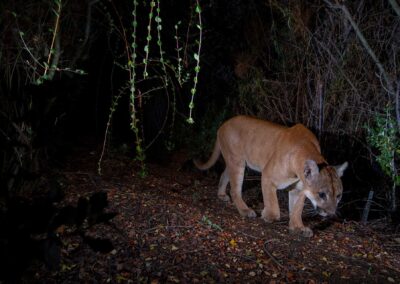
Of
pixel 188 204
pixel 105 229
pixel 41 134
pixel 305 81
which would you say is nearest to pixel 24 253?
pixel 41 134

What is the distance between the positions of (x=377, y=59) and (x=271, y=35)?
6.09 ft

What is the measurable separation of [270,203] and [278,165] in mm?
538

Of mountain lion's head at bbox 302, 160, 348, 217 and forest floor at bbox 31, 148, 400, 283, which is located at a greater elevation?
mountain lion's head at bbox 302, 160, 348, 217

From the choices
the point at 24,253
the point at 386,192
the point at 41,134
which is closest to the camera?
the point at 24,253

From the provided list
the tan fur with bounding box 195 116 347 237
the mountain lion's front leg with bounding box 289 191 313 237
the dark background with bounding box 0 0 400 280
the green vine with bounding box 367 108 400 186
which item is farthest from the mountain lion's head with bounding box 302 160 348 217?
the dark background with bounding box 0 0 400 280

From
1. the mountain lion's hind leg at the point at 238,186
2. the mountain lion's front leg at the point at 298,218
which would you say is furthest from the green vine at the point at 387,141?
the mountain lion's hind leg at the point at 238,186

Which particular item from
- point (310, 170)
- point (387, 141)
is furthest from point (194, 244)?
point (387, 141)

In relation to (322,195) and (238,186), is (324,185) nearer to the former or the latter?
(322,195)

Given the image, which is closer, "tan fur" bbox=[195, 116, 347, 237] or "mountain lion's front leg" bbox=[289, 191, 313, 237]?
"tan fur" bbox=[195, 116, 347, 237]

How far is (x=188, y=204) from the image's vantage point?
577 centimetres

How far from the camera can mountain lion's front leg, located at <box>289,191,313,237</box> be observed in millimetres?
5664

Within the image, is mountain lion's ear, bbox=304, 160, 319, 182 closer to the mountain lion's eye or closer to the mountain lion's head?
the mountain lion's head

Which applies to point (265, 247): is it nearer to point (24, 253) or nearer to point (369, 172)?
point (369, 172)

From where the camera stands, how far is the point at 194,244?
4.58 m
